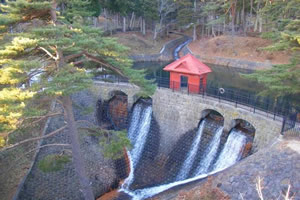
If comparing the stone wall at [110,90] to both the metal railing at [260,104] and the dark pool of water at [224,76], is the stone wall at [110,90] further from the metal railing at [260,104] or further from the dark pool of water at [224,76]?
the dark pool of water at [224,76]

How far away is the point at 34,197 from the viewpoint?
13.0m

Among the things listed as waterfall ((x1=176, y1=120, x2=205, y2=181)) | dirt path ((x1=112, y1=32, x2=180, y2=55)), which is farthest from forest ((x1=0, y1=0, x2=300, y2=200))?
dirt path ((x1=112, y1=32, x2=180, y2=55))

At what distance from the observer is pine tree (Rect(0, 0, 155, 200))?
8.00 meters

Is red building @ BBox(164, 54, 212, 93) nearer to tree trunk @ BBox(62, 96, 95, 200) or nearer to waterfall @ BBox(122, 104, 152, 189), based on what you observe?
waterfall @ BBox(122, 104, 152, 189)

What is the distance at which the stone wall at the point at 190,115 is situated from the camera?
13.6 metres

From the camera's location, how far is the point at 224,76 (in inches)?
1294

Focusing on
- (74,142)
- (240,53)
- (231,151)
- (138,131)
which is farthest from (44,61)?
(240,53)

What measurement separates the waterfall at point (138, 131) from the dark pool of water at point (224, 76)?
435cm

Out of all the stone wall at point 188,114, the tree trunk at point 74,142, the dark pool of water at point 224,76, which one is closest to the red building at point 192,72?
the stone wall at point 188,114

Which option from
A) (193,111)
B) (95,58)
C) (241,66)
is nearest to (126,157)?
(193,111)

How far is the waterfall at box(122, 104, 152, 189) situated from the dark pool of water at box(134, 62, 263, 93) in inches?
171

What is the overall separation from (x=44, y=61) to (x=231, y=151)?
1052 centimetres

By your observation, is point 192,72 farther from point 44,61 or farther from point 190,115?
point 44,61

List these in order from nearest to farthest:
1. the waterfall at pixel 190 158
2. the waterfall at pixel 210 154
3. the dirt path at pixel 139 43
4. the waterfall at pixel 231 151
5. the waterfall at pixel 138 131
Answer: the waterfall at pixel 231 151, the waterfall at pixel 210 154, the waterfall at pixel 190 158, the waterfall at pixel 138 131, the dirt path at pixel 139 43
